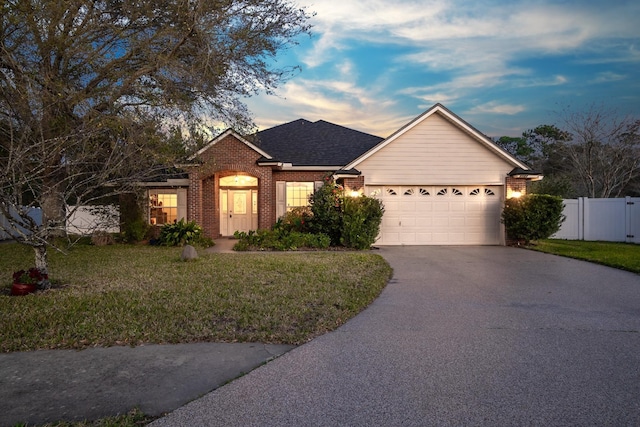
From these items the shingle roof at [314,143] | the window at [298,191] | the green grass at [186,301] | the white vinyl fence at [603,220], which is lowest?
the green grass at [186,301]

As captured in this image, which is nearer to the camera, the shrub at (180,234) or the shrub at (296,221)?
the shrub at (180,234)

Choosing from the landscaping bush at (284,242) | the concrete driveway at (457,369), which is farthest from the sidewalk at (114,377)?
the landscaping bush at (284,242)

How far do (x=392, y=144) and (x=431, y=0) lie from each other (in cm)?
494

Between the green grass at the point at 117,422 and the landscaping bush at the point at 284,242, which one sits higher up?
the landscaping bush at the point at 284,242

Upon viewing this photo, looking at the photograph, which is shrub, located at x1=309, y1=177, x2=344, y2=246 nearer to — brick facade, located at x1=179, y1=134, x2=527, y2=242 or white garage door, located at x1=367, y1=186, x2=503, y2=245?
white garage door, located at x1=367, y1=186, x2=503, y2=245

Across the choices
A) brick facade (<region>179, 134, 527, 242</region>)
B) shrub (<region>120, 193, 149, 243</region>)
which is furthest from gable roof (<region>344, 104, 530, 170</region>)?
shrub (<region>120, 193, 149, 243</region>)

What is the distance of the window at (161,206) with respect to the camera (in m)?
18.9

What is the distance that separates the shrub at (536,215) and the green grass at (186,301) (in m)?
6.42

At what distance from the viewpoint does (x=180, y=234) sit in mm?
15836

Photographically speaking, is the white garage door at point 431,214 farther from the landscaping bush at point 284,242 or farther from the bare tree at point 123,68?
the bare tree at point 123,68

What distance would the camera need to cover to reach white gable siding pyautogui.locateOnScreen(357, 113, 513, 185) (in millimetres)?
16094

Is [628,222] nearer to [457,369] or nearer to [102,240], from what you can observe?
[457,369]

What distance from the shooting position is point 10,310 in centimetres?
630

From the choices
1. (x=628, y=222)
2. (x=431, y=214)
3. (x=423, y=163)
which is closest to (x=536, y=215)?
(x=431, y=214)
